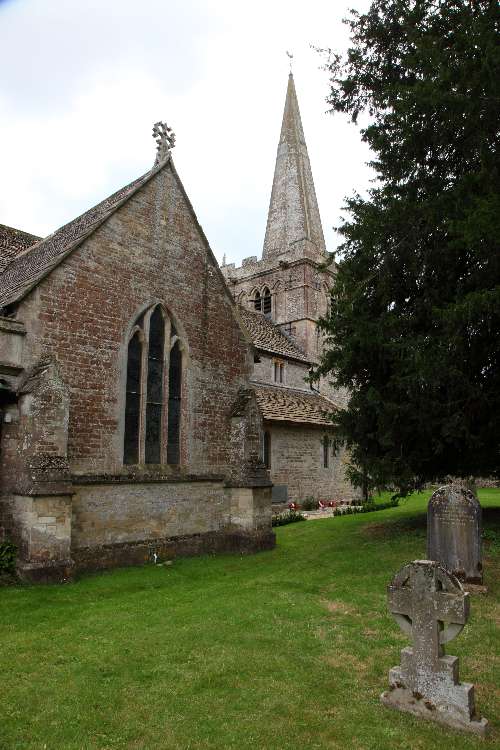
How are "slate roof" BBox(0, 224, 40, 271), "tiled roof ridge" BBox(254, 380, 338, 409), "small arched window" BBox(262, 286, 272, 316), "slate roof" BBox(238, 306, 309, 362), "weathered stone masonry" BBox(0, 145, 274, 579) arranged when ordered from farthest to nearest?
"small arched window" BBox(262, 286, 272, 316), "slate roof" BBox(238, 306, 309, 362), "tiled roof ridge" BBox(254, 380, 338, 409), "slate roof" BBox(0, 224, 40, 271), "weathered stone masonry" BBox(0, 145, 274, 579)

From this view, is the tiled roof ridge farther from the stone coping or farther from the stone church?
the stone coping

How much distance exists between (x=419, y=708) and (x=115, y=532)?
8429 millimetres

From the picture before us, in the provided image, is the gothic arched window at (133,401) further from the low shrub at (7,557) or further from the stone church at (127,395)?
the low shrub at (7,557)

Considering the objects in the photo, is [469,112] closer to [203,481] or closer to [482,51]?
[482,51]

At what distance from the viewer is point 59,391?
35.1 ft

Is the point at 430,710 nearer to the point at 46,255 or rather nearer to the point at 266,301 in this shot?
the point at 46,255

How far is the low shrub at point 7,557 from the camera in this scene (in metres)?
10.2

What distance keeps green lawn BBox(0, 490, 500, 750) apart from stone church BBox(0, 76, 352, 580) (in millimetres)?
1417

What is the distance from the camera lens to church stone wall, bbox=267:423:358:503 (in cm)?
2331

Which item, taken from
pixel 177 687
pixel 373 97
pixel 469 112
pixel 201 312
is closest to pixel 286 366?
pixel 201 312

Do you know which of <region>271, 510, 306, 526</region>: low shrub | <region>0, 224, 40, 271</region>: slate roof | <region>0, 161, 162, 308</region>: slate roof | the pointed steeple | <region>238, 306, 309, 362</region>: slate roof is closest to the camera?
<region>0, 161, 162, 308</region>: slate roof

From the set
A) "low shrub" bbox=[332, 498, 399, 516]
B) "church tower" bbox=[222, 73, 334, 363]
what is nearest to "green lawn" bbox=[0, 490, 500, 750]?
"low shrub" bbox=[332, 498, 399, 516]

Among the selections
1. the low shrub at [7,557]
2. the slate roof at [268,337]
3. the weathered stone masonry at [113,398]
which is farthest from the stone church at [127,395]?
the slate roof at [268,337]

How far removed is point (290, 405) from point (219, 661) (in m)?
19.2
